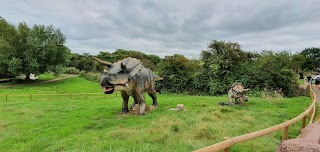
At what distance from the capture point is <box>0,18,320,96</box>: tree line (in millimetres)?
21922

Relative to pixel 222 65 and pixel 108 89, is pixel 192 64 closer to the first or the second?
pixel 222 65

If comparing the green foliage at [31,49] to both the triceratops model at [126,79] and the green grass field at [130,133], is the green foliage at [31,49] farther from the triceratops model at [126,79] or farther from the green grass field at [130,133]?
the triceratops model at [126,79]

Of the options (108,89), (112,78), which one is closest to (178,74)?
(112,78)

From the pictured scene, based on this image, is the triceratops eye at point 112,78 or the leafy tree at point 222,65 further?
the leafy tree at point 222,65

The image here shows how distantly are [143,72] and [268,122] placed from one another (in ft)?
17.2

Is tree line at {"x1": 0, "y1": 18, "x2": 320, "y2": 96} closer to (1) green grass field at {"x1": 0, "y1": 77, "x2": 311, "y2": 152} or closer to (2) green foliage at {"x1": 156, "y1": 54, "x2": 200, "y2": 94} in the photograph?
(2) green foliage at {"x1": 156, "y1": 54, "x2": 200, "y2": 94}

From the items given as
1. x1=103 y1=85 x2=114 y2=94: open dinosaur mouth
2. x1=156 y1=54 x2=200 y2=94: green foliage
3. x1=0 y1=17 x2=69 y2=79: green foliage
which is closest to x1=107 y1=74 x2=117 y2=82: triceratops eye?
x1=103 y1=85 x2=114 y2=94: open dinosaur mouth

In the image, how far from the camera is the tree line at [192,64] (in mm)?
21922

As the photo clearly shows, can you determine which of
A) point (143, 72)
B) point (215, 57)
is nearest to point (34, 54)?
point (215, 57)

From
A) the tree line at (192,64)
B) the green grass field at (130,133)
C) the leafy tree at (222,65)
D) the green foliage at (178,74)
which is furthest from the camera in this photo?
the green foliage at (178,74)

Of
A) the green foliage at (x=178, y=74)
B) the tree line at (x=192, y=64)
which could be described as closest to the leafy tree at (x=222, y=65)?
the tree line at (x=192, y=64)

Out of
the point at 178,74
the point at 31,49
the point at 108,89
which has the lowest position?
the point at 108,89

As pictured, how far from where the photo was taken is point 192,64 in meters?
25.9

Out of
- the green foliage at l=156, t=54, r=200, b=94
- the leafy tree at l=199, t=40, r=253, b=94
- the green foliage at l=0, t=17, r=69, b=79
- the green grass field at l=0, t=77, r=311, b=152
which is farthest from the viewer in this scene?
the green foliage at l=0, t=17, r=69, b=79
